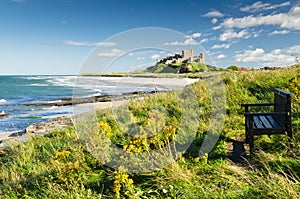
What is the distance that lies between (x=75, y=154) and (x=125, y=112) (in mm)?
3816

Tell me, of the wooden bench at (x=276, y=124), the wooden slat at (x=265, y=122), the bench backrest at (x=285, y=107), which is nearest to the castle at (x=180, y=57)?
the wooden slat at (x=265, y=122)

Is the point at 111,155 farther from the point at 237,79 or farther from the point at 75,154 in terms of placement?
the point at 237,79

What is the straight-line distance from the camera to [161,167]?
14.5 feet

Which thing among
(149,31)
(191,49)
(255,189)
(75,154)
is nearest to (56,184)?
(75,154)

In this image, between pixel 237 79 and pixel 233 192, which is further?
pixel 237 79

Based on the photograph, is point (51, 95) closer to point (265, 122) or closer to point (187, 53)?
point (187, 53)

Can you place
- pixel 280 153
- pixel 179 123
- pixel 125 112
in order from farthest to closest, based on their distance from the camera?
pixel 125 112 < pixel 179 123 < pixel 280 153

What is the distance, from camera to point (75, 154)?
5555 mm

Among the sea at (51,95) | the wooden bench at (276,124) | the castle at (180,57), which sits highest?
the castle at (180,57)

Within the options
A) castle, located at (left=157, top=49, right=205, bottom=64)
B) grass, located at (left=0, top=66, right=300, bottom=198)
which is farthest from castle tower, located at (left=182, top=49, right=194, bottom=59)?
grass, located at (left=0, top=66, right=300, bottom=198)

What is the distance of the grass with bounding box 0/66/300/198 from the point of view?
3822mm

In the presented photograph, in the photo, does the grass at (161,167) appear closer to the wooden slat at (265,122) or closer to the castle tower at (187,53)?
the wooden slat at (265,122)

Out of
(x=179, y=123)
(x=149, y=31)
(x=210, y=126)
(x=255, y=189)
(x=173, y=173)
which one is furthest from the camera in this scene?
(x=179, y=123)

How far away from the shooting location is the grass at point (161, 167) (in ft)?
12.5
